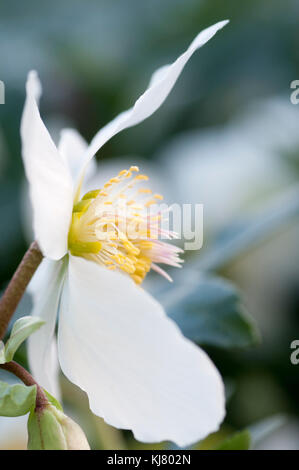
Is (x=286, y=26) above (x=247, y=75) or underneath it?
above

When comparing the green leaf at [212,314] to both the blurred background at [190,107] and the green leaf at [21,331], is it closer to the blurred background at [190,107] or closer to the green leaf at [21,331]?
the green leaf at [21,331]

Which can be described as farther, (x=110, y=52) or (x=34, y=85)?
(x=110, y=52)

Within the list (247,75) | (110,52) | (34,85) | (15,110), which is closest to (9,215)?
(15,110)

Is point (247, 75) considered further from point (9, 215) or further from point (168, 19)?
point (9, 215)

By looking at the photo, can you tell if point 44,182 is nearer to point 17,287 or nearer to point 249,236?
point 17,287

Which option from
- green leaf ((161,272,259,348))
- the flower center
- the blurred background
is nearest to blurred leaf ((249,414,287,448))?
green leaf ((161,272,259,348))

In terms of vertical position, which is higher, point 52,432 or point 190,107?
point 190,107

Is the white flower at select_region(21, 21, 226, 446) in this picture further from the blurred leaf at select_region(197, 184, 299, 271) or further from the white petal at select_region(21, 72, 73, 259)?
the blurred leaf at select_region(197, 184, 299, 271)

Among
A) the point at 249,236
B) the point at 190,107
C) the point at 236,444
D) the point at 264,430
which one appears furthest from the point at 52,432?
the point at 190,107

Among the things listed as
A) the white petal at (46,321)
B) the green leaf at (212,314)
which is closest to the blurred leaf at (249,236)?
the green leaf at (212,314)
